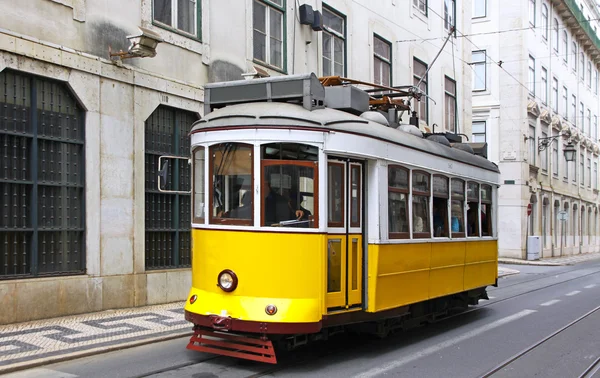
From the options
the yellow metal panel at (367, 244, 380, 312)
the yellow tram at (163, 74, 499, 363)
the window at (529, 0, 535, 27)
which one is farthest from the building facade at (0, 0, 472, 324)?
the window at (529, 0, 535, 27)

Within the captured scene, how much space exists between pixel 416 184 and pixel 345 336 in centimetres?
244

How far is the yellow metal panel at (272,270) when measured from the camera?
7363mm

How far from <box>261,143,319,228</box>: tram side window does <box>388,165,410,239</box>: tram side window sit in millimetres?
1391

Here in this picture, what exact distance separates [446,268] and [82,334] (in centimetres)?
545

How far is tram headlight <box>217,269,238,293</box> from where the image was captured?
745cm

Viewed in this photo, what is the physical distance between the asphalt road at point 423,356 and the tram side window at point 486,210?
1593mm

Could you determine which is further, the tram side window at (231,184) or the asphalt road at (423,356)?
the tram side window at (231,184)

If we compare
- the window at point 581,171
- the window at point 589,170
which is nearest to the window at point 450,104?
the window at point 581,171

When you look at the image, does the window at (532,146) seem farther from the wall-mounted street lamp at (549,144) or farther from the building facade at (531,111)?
the wall-mounted street lamp at (549,144)

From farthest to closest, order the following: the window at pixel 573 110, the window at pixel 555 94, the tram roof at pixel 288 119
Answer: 1. the window at pixel 573 110
2. the window at pixel 555 94
3. the tram roof at pixel 288 119

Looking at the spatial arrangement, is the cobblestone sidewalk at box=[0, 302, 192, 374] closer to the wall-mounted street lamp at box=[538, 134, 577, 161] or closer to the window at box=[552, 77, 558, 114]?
the wall-mounted street lamp at box=[538, 134, 577, 161]

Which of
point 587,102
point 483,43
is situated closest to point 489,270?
point 483,43

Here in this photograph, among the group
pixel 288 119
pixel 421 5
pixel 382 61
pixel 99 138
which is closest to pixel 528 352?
pixel 288 119

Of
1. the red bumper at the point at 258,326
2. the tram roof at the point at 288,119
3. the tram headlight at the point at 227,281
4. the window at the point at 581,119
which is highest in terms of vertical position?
the window at the point at 581,119
